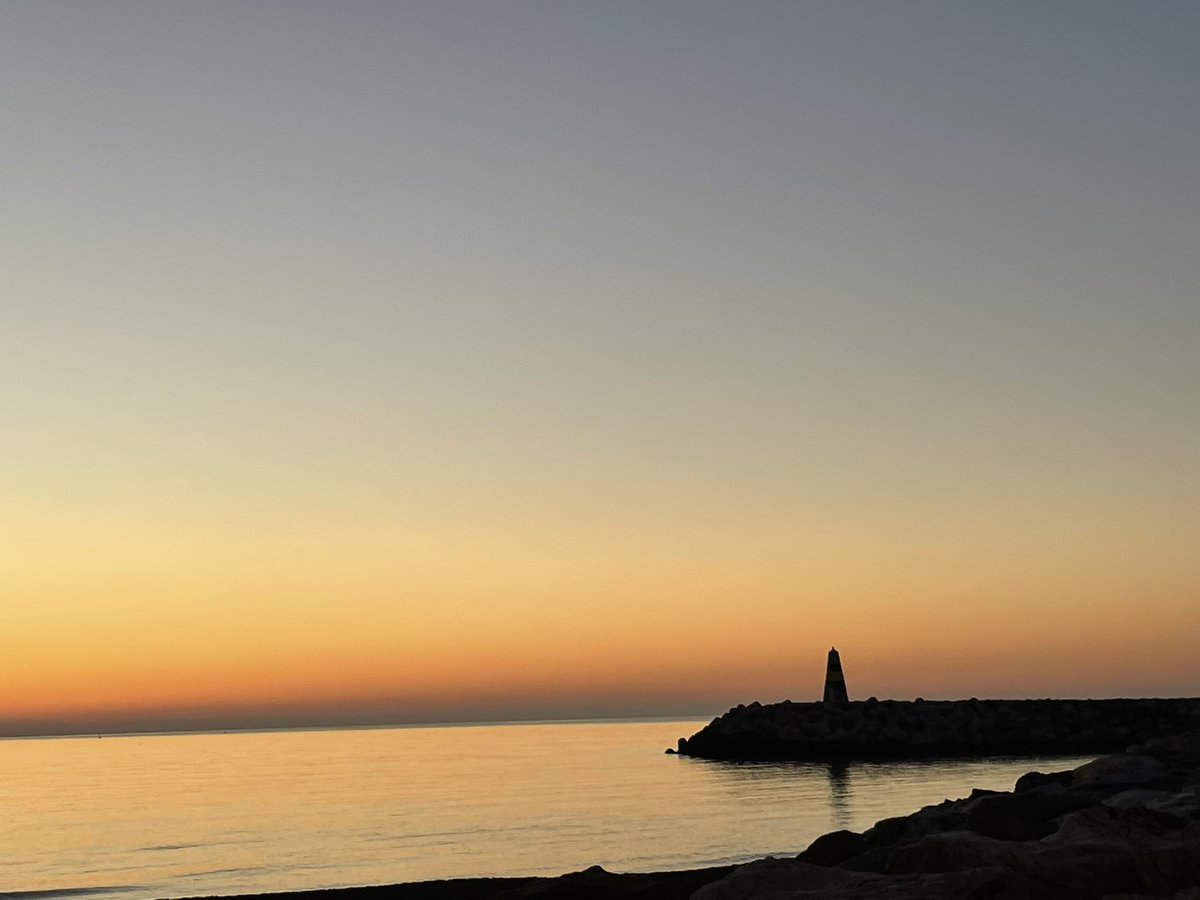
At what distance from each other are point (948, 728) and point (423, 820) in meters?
30.3

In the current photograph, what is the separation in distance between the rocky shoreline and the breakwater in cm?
3998

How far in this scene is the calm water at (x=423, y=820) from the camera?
22547mm

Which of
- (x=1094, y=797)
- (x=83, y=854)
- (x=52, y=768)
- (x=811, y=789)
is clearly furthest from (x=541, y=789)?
(x=52, y=768)

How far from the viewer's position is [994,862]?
824 cm

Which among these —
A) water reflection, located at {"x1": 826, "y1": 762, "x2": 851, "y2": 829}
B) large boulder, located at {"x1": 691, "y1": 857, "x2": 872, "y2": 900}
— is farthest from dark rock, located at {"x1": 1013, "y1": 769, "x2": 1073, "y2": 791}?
water reflection, located at {"x1": 826, "y1": 762, "x2": 851, "y2": 829}

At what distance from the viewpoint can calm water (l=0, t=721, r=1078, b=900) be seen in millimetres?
22547

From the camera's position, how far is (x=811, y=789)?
37219 mm

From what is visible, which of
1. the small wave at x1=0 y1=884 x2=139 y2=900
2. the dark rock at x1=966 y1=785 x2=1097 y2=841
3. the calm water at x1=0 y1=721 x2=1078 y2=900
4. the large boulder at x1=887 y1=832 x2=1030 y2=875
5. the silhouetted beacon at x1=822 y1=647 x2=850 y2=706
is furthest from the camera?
the silhouetted beacon at x1=822 y1=647 x2=850 y2=706

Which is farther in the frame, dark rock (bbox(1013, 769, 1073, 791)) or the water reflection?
the water reflection

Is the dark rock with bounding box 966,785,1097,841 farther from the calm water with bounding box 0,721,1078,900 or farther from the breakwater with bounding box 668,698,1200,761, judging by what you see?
the breakwater with bounding box 668,698,1200,761

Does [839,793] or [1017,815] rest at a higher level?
[1017,815]

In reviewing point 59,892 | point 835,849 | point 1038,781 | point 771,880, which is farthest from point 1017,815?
point 59,892

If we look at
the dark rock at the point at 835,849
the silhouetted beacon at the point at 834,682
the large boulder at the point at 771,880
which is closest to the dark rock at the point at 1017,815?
→ the dark rock at the point at 835,849

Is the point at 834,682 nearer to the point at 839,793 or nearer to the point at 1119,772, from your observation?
the point at 839,793
